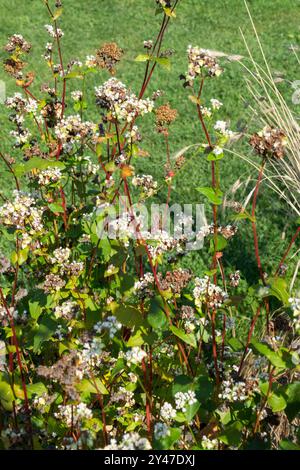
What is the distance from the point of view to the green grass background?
452 cm

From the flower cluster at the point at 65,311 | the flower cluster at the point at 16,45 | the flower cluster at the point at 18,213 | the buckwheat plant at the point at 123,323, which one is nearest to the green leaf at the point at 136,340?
the buckwheat plant at the point at 123,323

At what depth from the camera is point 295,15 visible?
25.8 ft

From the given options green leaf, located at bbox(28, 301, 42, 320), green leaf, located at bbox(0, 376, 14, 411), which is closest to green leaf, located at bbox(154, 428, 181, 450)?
green leaf, located at bbox(0, 376, 14, 411)

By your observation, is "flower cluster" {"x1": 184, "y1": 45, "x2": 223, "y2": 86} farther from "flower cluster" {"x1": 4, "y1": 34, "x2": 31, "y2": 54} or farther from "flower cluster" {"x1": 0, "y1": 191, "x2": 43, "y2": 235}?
"flower cluster" {"x1": 4, "y1": 34, "x2": 31, "y2": 54}

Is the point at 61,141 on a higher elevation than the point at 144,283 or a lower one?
higher

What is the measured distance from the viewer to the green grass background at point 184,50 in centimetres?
452

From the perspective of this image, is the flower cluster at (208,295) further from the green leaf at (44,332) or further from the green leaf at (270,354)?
the green leaf at (44,332)

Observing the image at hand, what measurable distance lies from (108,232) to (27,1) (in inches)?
295

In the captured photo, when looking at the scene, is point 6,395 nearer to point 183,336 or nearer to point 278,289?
point 183,336

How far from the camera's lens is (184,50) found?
23.8ft

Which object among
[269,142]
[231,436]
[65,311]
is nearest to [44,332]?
[65,311]

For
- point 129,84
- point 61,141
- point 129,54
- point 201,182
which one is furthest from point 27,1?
point 61,141

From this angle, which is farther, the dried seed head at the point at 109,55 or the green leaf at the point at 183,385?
the dried seed head at the point at 109,55
